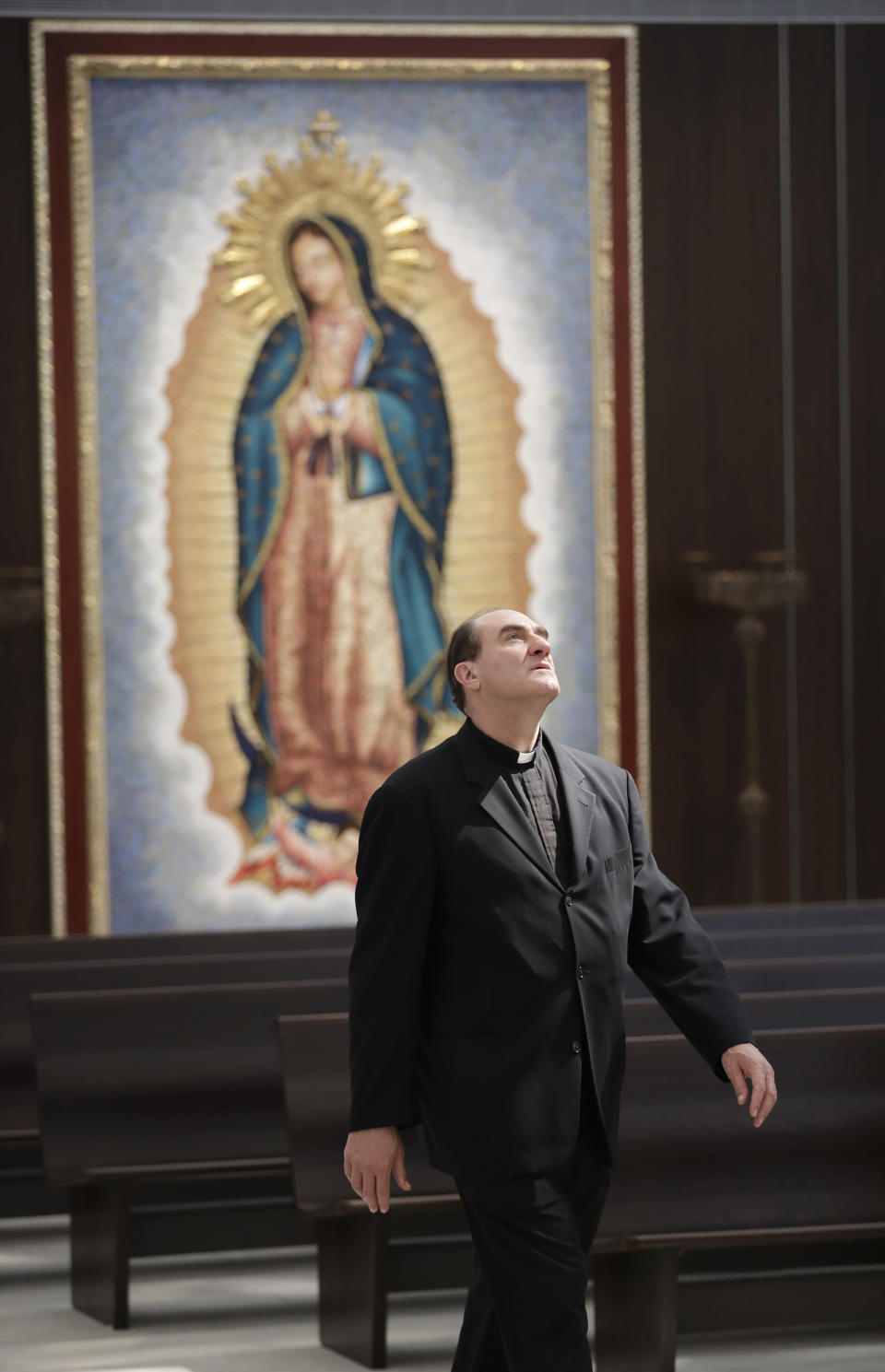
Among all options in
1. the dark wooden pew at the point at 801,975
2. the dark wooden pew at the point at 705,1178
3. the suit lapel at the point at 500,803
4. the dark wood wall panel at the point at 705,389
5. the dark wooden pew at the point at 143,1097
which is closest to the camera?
the suit lapel at the point at 500,803

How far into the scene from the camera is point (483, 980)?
2531 mm

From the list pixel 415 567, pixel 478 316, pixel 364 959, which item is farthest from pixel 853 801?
pixel 364 959

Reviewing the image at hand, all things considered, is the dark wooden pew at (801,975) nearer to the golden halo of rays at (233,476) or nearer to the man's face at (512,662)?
the man's face at (512,662)

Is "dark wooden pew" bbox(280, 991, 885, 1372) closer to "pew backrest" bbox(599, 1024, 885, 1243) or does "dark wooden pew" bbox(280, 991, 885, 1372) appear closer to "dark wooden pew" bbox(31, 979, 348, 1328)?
"pew backrest" bbox(599, 1024, 885, 1243)

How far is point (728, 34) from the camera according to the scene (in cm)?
760

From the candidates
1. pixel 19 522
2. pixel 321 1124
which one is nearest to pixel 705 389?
pixel 19 522

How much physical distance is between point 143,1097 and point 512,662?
1913mm

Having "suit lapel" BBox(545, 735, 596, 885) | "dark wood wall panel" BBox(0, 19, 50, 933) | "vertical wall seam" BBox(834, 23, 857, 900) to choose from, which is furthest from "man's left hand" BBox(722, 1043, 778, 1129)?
"vertical wall seam" BBox(834, 23, 857, 900)

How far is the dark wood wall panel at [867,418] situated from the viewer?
25.2 ft

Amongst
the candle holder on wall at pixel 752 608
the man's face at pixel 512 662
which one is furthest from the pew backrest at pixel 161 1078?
the candle holder on wall at pixel 752 608

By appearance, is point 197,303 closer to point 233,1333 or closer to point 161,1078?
point 161,1078

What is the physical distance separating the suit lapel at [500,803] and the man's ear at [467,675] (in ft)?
0.27

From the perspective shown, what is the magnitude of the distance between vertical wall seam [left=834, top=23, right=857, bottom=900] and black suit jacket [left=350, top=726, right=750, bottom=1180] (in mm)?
5262

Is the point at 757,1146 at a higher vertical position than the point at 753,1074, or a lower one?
lower
